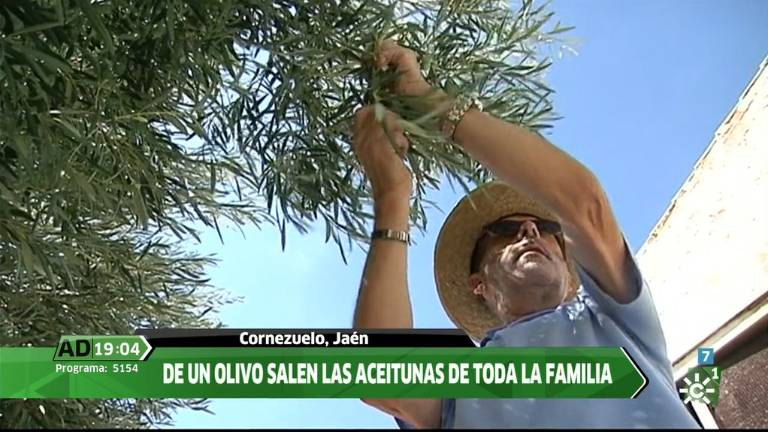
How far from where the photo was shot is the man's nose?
107 cm

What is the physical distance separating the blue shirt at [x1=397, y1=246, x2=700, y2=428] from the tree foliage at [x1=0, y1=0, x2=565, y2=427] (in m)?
0.29

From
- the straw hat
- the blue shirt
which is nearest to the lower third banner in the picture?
the blue shirt

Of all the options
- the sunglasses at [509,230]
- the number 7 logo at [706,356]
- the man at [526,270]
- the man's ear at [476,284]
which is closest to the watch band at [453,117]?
the man at [526,270]

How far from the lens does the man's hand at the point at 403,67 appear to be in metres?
0.94

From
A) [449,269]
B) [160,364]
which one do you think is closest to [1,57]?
[160,364]

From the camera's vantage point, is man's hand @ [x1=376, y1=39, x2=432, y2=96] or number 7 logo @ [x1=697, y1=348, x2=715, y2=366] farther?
number 7 logo @ [x1=697, y1=348, x2=715, y2=366]

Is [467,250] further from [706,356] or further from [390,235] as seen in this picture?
[706,356]

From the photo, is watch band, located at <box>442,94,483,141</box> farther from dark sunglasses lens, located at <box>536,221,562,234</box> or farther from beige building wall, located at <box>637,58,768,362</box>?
beige building wall, located at <box>637,58,768,362</box>

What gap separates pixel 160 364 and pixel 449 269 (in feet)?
1.61

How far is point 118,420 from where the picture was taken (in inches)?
103

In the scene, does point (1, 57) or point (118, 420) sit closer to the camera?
point (1, 57)

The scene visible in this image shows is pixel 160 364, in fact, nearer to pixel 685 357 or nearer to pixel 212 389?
pixel 212 389

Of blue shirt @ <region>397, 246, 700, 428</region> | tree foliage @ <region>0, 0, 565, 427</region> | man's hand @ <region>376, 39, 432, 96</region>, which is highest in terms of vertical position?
tree foliage @ <region>0, 0, 565, 427</region>

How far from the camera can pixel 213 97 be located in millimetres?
1394
